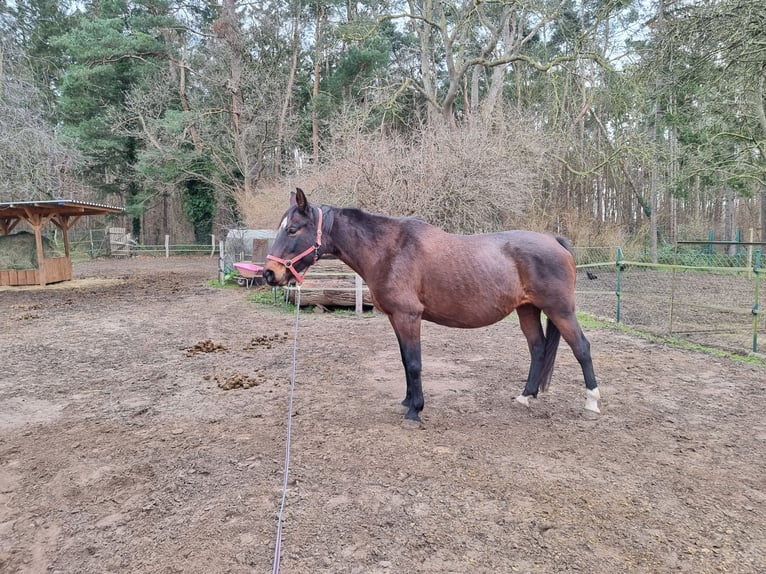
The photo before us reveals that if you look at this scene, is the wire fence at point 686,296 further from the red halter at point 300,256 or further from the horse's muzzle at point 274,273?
the horse's muzzle at point 274,273

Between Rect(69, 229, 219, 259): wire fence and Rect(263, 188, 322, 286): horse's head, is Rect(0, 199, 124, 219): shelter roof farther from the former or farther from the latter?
Rect(69, 229, 219, 259): wire fence

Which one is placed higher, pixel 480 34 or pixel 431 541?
pixel 480 34

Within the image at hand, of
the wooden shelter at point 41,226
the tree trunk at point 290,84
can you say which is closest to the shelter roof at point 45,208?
the wooden shelter at point 41,226

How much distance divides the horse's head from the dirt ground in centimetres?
118

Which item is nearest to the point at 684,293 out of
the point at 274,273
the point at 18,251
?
the point at 274,273

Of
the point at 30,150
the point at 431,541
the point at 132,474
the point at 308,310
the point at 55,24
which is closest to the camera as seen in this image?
the point at 431,541

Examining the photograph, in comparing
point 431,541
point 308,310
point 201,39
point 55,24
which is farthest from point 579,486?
point 55,24

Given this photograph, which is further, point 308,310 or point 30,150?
point 30,150

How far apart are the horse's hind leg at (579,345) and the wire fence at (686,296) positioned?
125 inches

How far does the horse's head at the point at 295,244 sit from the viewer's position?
3209 mm

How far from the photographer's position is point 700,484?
249 cm

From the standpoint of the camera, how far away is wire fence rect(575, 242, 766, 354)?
6146 mm

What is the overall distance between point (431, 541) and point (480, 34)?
18.2 metres

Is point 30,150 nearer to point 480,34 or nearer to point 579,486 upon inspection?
point 480,34
